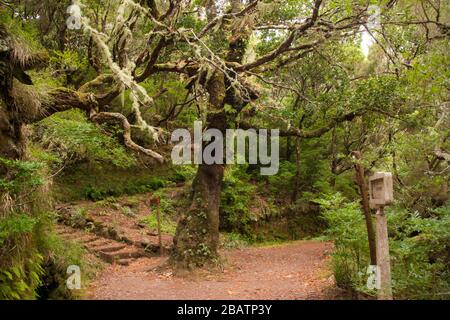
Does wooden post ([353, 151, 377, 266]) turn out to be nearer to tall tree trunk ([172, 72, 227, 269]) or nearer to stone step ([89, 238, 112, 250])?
tall tree trunk ([172, 72, 227, 269])

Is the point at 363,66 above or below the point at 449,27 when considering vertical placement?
above

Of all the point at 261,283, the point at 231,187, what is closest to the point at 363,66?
the point at 231,187

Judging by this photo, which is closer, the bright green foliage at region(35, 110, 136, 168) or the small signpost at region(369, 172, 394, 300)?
the small signpost at region(369, 172, 394, 300)

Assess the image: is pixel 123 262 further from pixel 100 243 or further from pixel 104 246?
pixel 100 243

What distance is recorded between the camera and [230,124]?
945cm

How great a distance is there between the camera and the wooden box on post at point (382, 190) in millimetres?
5340

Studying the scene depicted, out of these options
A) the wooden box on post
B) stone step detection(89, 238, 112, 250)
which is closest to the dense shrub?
the wooden box on post

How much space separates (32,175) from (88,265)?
11.4 ft

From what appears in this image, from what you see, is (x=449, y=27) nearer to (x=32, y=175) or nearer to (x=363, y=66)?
(x=32, y=175)

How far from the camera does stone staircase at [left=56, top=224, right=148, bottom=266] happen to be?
9766 mm

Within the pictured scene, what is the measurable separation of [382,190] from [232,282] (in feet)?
12.6

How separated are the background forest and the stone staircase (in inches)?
31.8

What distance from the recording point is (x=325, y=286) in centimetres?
714

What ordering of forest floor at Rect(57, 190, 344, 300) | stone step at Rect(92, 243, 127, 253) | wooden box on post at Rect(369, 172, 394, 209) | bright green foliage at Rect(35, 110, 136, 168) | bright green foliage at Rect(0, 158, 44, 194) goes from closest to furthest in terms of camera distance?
bright green foliage at Rect(0, 158, 44, 194)
wooden box on post at Rect(369, 172, 394, 209)
forest floor at Rect(57, 190, 344, 300)
bright green foliage at Rect(35, 110, 136, 168)
stone step at Rect(92, 243, 127, 253)
